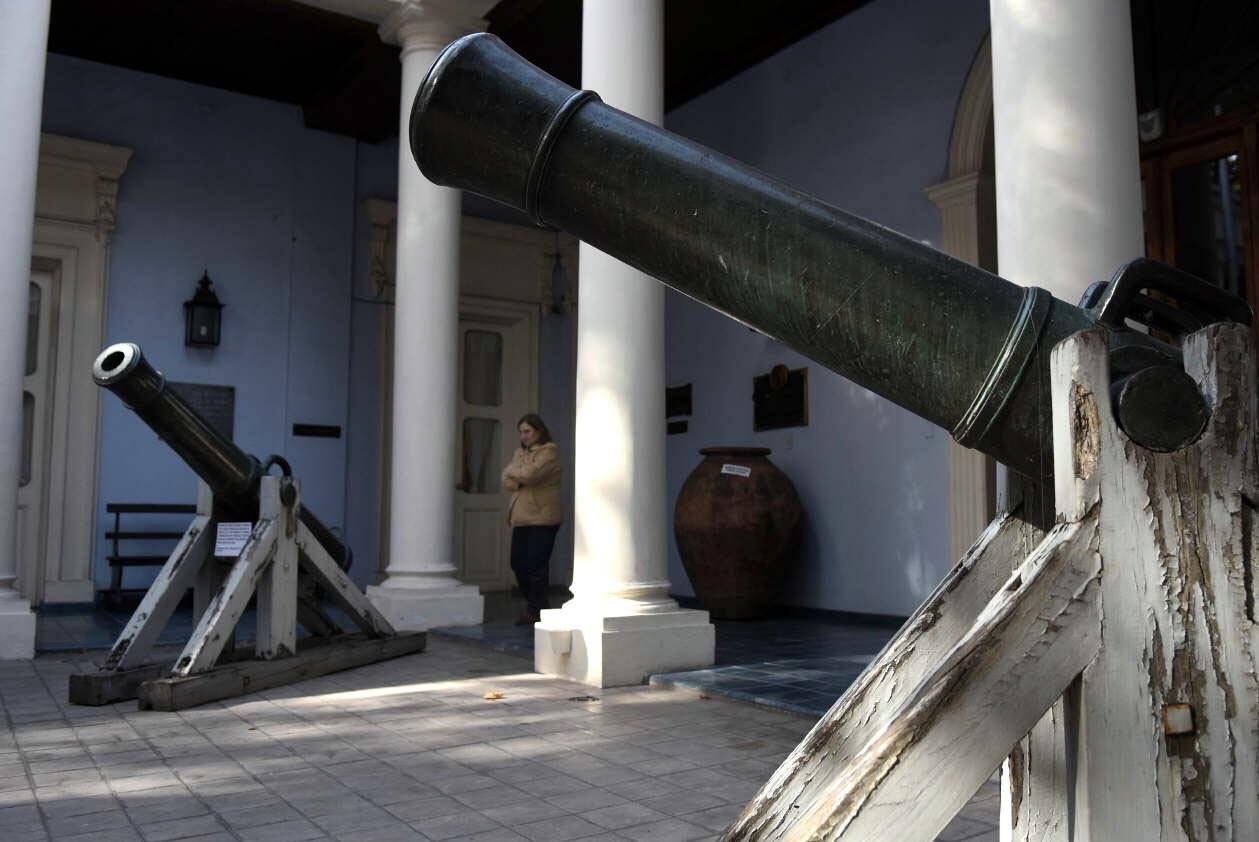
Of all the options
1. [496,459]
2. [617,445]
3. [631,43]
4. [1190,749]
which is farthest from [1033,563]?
[496,459]

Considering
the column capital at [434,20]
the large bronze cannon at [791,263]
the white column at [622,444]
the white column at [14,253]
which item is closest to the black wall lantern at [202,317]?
the white column at [14,253]

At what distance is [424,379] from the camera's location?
26.5 ft

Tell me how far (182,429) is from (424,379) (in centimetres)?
281

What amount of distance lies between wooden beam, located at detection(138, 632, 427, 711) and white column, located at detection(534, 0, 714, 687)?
1.09 meters

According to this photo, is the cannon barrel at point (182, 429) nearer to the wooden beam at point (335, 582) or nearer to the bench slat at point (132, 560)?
the wooden beam at point (335, 582)

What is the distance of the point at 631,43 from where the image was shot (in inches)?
226

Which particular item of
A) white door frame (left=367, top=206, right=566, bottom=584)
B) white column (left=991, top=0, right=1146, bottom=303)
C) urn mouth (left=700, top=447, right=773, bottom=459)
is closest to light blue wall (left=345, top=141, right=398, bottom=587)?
white door frame (left=367, top=206, right=566, bottom=584)

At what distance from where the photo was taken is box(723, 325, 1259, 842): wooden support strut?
120 centimetres

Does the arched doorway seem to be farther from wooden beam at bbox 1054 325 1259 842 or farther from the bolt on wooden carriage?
wooden beam at bbox 1054 325 1259 842

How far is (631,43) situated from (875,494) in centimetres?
420

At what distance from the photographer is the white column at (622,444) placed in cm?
561

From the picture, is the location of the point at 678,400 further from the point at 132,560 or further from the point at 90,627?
the point at 90,627

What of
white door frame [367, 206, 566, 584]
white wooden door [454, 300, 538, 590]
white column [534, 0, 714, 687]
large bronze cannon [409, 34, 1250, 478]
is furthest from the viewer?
white wooden door [454, 300, 538, 590]

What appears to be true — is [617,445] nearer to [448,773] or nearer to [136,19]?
[448,773]
